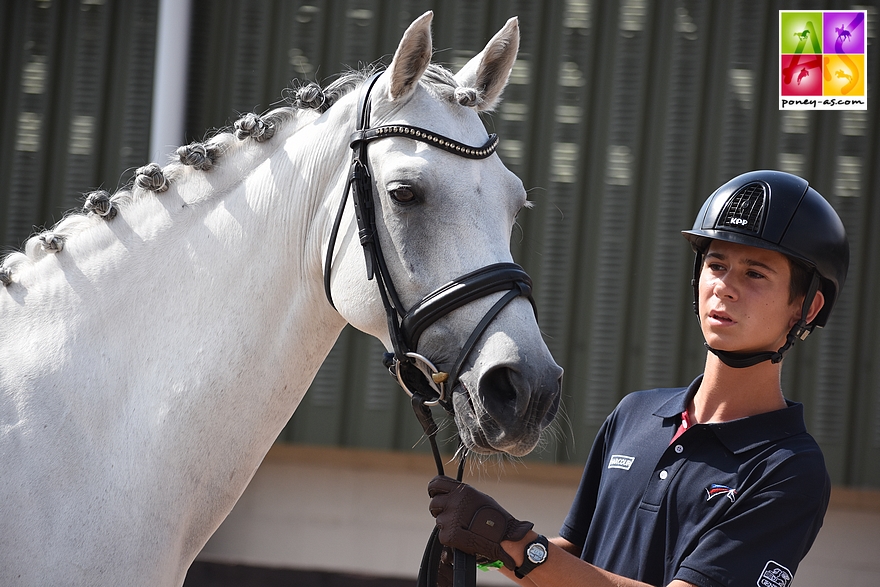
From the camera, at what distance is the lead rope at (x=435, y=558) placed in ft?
5.36

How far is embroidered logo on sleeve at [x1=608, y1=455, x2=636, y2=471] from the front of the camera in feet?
6.38

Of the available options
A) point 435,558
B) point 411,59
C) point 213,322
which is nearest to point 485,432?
point 435,558

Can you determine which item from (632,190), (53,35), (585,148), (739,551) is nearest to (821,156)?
(632,190)

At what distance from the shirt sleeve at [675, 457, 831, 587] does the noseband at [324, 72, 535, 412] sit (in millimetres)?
689

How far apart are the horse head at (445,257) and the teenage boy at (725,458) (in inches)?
9.9

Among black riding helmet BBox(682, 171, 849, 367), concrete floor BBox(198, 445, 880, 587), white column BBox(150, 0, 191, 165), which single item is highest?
white column BBox(150, 0, 191, 165)

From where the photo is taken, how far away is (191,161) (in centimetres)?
185

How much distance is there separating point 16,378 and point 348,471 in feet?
10.9

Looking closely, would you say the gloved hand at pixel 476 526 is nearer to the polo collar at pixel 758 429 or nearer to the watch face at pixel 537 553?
the watch face at pixel 537 553

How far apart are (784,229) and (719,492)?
2.27 ft

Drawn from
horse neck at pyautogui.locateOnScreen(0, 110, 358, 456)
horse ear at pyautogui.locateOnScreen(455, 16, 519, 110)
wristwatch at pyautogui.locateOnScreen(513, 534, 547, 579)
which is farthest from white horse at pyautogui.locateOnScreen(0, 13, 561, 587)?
wristwatch at pyautogui.locateOnScreen(513, 534, 547, 579)

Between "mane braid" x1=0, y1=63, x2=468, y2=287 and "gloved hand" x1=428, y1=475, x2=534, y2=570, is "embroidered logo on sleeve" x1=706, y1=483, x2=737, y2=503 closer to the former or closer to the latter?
"gloved hand" x1=428, y1=475, x2=534, y2=570

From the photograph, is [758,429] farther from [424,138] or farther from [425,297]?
[424,138]

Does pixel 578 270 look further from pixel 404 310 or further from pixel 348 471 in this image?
pixel 404 310
